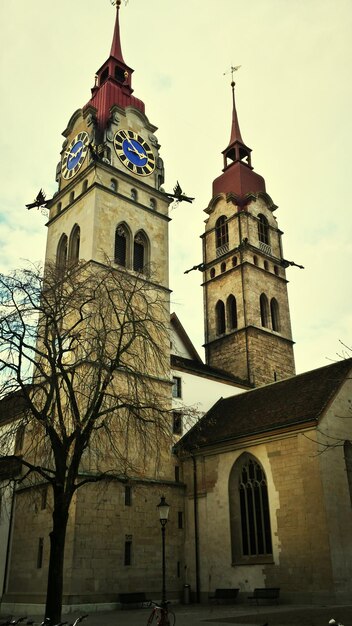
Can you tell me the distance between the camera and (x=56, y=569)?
13.6 metres

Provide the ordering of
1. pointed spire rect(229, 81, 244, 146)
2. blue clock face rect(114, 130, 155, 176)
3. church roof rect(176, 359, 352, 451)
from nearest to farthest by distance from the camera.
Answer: church roof rect(176, 359, 352, 451) → blue clock face rect(114, 130, 155, 176) → pointed spire rect(229, 81, 244, 146)

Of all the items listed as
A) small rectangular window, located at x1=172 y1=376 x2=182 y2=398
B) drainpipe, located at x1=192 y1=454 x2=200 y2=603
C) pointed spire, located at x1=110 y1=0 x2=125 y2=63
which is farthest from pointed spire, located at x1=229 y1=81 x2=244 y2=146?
drainpipe, located at x1=192 y1=454 x2=200 y2=603

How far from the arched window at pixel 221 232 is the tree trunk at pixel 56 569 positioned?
1171 inches

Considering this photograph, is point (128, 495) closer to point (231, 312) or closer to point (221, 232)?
point (231, 312)

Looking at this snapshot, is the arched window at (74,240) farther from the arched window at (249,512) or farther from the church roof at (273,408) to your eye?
the arched window at (249,512)

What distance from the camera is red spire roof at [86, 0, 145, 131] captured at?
33531mm

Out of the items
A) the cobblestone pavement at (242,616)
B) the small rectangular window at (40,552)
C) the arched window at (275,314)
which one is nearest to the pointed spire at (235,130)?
the arched window at (275,314)

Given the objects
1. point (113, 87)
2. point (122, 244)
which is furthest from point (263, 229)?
point (122, 244)

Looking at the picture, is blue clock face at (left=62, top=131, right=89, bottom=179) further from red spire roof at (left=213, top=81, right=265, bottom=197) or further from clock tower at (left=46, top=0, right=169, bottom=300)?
Result: red spire roof at (left=213, top=81, right=265, bottom=197)

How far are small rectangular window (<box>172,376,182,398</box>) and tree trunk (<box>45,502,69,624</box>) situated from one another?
14.3m

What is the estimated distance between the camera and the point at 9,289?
50.1 ft

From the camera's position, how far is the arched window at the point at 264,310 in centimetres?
3825

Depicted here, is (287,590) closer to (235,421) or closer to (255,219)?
(235,421)

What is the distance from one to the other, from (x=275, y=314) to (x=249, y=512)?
19.2m
